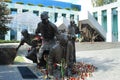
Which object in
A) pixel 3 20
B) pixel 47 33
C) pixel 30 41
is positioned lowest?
pixel 30 41

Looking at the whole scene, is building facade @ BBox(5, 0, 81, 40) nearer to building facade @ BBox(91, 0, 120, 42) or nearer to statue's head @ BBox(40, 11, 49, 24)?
building facade @ BBox(91, 0, 120, 42)

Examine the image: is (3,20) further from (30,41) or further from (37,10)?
(37,10)

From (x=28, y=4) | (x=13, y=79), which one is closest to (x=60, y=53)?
(x=13, y=79)

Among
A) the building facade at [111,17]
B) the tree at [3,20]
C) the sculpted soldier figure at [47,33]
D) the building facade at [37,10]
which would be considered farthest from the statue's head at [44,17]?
the building facade at [37,10]

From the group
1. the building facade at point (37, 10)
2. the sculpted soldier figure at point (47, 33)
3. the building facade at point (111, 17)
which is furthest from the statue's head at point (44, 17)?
the building facade at point (37, 10)

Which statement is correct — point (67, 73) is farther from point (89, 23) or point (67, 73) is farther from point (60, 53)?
point (89, 23)

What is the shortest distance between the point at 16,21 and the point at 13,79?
25.4 meters

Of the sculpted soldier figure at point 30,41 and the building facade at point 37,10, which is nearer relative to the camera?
the sculpted soldier figure at point 30,41

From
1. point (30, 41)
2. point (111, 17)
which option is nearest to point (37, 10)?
point (111, 17)

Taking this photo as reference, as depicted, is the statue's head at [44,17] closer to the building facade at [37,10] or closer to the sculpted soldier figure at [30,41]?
the sculpted soldier figure at [30,41]

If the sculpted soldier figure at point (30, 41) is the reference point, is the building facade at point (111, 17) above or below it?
above

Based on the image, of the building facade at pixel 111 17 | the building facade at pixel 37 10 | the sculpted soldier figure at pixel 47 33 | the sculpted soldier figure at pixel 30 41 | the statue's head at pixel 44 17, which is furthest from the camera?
the building facade at pixel 37 10

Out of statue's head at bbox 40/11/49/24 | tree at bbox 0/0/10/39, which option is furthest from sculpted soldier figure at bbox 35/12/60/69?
tree at bbox 0/0/10/39

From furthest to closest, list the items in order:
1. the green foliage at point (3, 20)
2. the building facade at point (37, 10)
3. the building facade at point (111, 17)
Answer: the building facade at point (37, 10), the building facade at point (111, 17), the green foliage at point (3, 20)
